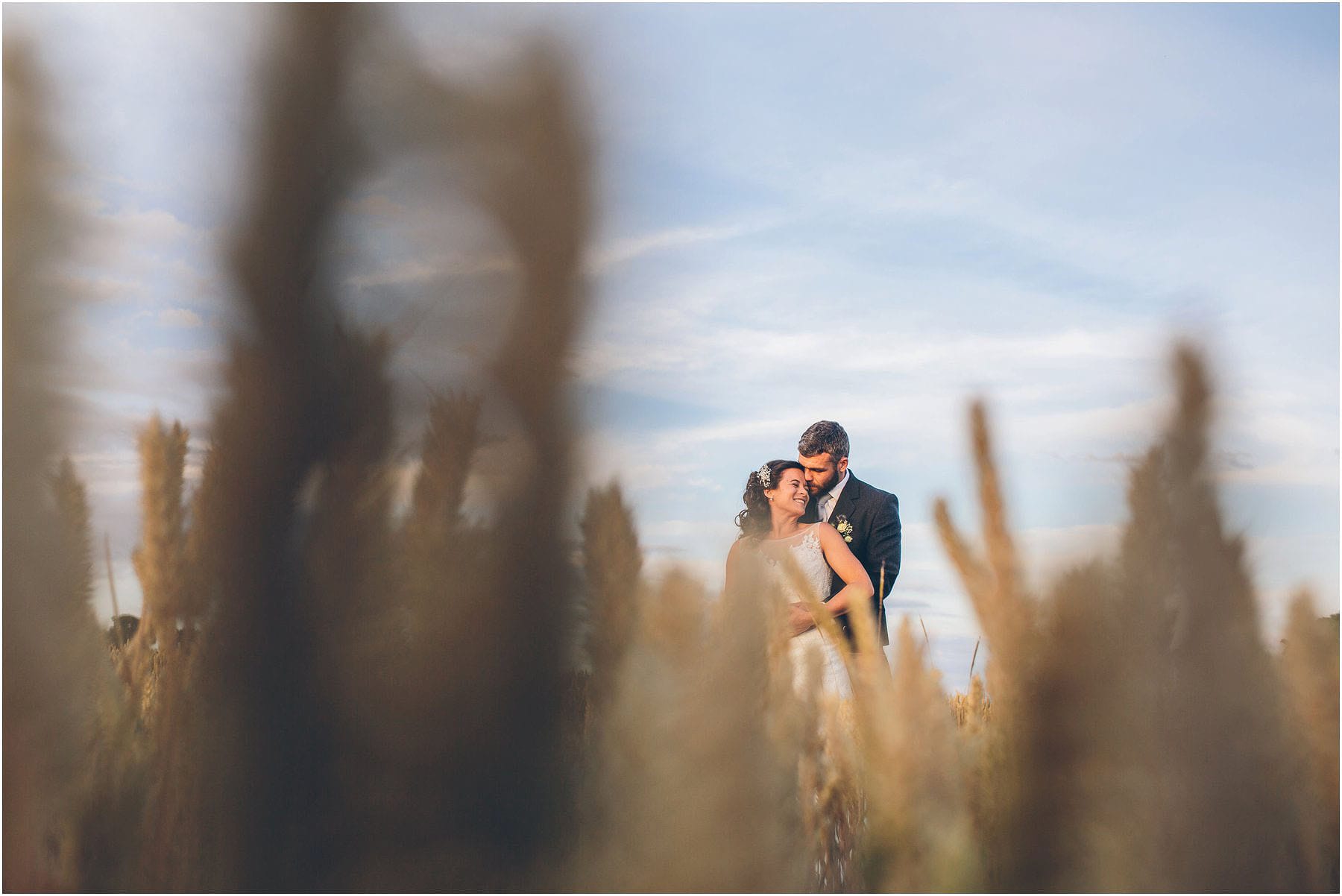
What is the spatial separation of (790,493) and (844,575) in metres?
0.42

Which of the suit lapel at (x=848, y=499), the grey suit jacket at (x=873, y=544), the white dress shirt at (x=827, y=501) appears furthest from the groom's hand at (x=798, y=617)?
the suit lapel at (x=848, y=499)

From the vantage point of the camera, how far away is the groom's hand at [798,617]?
0.22 metres

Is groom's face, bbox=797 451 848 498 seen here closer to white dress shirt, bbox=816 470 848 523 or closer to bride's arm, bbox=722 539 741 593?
white dress shirt, bbox=816 470 848 523

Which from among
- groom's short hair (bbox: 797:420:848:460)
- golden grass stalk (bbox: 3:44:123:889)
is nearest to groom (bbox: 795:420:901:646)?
groom's short hair (bbox: 797:420:848:460)

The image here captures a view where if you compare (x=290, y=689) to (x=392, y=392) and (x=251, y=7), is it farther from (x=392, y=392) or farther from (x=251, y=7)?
(x=251, y=7)

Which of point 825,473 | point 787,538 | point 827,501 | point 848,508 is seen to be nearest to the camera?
point 787,538

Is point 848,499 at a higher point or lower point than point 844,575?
higher

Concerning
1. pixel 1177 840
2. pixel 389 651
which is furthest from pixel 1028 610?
pixel 389 651

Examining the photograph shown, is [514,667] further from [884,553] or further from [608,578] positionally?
[884,553]

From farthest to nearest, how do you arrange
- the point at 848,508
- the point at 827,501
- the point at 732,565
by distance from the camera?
1. the point at 848,508
2. the point at 827,501
3. the point at 732,565

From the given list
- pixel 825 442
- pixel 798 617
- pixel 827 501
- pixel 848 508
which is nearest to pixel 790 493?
pixel 825 442

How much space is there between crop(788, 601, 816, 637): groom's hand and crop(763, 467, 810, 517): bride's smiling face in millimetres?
74

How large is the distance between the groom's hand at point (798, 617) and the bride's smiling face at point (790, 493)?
0.24 ft

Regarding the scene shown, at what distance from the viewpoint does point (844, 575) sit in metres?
0.80
